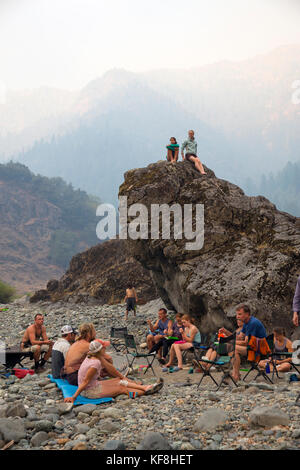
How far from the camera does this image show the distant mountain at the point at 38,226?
10056 centimetres

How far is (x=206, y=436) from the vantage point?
5.20 meters

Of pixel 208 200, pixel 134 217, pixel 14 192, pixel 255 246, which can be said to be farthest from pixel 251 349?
pixel 14 192

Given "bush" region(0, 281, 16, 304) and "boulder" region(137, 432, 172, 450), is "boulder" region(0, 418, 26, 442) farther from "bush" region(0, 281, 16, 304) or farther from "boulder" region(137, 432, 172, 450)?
"bush" region(0, 281, 16, 304)

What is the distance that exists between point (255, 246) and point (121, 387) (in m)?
5.81

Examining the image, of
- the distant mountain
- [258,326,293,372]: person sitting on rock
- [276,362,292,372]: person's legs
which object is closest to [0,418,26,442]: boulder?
[258,326,293,372]: person sitting on rock

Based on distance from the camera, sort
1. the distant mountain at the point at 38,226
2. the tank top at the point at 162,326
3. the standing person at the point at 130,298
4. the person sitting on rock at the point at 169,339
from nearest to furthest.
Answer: the person sitting on rock at the point at 169,339 → the tank top at the point at 162,326 → the standing person at the point at 130,298 → the distant mountain at the point at 38,226

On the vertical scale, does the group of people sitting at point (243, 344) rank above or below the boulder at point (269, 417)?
above

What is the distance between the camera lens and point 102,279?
3406 centimetres

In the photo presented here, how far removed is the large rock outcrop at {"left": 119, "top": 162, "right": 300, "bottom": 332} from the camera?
1039cm

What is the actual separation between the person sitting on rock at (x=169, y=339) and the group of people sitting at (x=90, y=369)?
255 centimetres

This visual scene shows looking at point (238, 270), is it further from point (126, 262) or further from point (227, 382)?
point (126, 262)

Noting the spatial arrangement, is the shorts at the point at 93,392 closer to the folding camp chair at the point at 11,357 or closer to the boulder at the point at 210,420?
the boulder at the point at 210,420

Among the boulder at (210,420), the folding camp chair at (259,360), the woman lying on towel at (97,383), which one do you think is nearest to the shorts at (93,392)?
the woman lying on towel at (97,383)

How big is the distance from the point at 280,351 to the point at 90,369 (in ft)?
11.6
